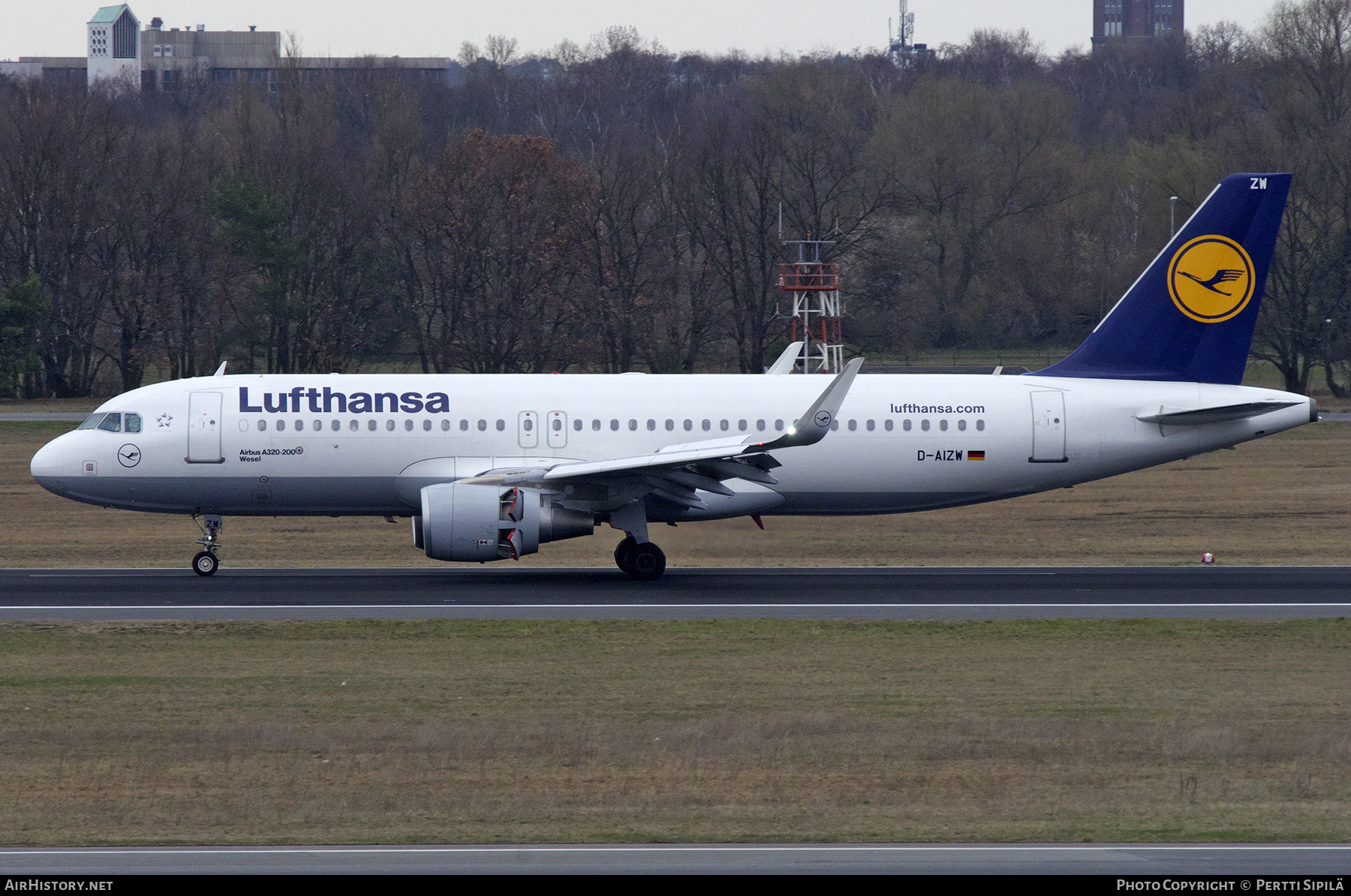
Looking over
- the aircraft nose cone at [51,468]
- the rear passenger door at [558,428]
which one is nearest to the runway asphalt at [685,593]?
the aircraft nose cone at [51,468]

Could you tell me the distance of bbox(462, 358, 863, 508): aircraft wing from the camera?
24672 millimetres

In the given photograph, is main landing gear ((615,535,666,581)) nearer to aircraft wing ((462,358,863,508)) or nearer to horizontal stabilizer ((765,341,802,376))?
aircraft wing ((462,358,863,508))

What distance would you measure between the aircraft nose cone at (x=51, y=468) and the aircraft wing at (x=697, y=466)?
7.40m

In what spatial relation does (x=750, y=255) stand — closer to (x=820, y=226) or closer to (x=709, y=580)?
(x=820, y=226)

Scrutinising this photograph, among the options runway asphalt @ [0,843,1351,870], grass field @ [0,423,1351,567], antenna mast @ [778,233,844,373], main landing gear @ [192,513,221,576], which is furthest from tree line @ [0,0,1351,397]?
runway asphalt @ [0,843,1351,870]

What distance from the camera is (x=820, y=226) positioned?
77.6 m

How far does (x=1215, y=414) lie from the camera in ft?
91.2

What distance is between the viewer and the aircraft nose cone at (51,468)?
89.0 ft

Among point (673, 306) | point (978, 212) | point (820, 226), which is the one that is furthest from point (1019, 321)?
point (673, 306)

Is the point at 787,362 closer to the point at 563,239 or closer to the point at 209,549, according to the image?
the point at 209,549

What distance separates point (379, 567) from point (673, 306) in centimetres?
4762

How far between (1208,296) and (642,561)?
12.0 meters

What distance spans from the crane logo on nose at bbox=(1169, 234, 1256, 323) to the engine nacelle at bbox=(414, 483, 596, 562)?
13149 millimetres

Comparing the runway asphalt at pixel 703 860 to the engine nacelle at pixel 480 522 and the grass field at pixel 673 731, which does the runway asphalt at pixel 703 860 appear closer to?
the grass field at pixel 673 731
